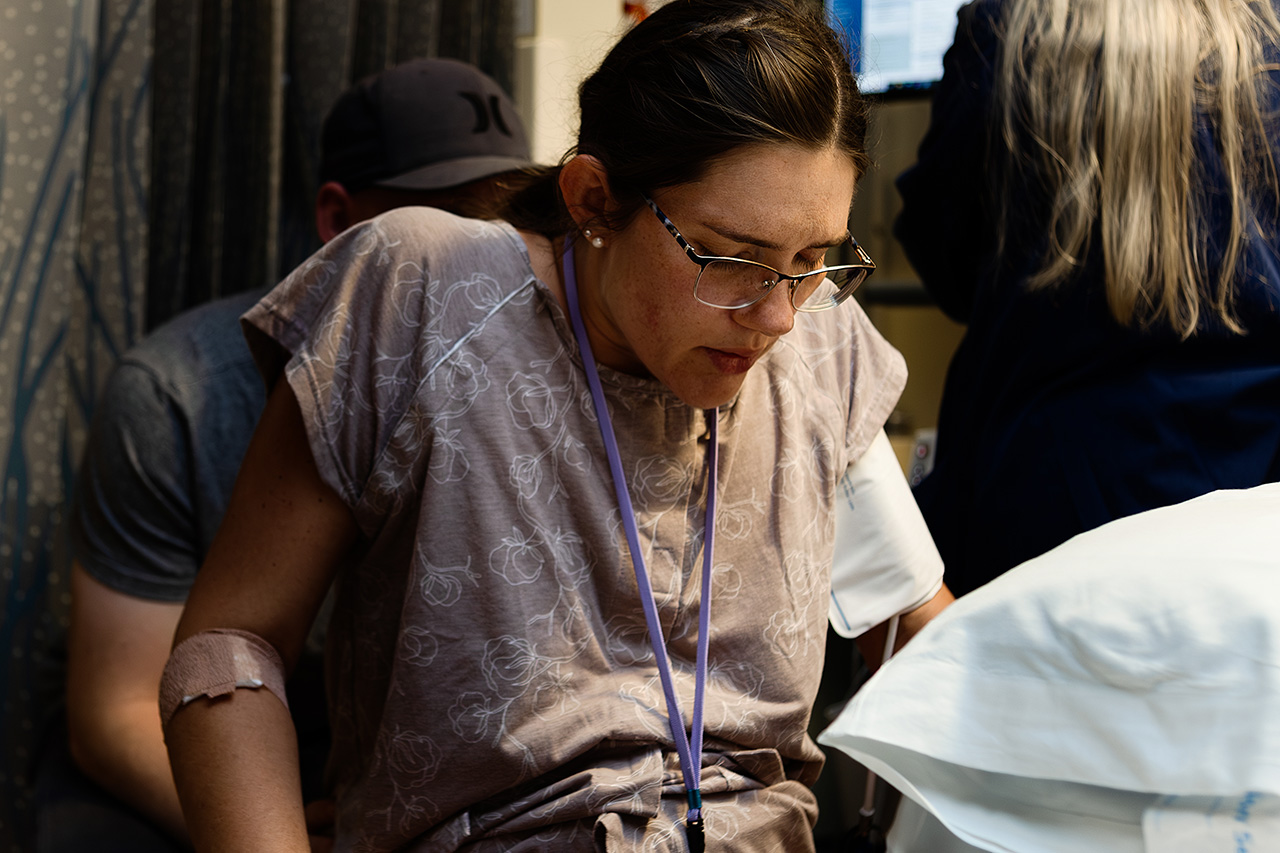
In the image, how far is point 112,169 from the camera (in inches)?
54.2

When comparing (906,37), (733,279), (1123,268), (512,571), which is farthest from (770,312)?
(906,37)

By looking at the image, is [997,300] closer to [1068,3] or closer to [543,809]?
[1068,3]

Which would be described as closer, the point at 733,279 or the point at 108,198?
the point at 733,279

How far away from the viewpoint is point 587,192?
885mm

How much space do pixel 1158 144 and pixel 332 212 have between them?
1.08 meters

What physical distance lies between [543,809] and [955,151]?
86 centimetres

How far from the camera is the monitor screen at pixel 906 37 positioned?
6.03ft

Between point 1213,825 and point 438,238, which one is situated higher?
point 438,238

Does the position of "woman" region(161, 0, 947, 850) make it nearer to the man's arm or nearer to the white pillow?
the white pillow

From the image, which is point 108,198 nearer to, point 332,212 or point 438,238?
point 332,212

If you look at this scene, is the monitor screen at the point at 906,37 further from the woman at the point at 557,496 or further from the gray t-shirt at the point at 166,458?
the gray t-shirt at the point at 166,458

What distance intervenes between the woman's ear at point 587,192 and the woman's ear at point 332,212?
734mm

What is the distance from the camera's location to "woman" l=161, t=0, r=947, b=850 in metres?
0.82

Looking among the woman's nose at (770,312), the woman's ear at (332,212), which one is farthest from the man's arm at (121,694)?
the woman's nose at (770,312)
